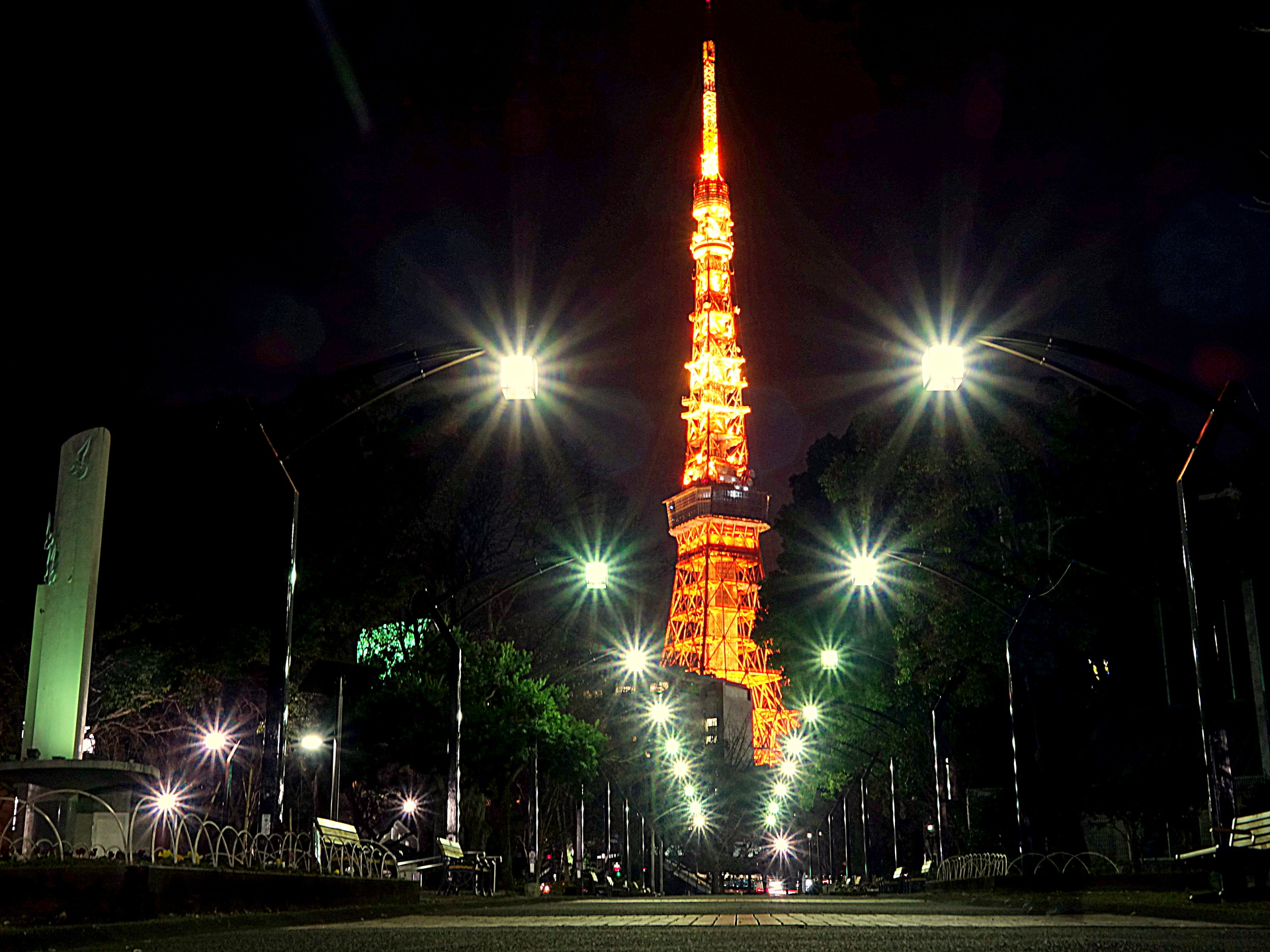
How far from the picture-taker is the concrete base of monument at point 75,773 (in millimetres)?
13391

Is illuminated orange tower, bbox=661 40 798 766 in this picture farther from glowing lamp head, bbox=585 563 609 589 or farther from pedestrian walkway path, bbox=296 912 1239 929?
pedestrian walkway path, bbox=296 912 1239 929

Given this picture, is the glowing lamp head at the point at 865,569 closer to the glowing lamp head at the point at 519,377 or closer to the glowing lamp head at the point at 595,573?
the glowing lamp head at the point at 595,573

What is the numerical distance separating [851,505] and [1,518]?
88.7 feet

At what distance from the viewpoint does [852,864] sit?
79938mm

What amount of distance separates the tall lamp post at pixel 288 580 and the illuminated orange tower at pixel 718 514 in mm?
76083

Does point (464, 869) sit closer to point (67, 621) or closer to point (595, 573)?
point (595, 573)

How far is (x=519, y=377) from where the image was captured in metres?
16.4

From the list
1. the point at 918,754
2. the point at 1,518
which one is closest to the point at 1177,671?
the point at 918,754

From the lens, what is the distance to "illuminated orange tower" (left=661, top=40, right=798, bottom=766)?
3858 inches

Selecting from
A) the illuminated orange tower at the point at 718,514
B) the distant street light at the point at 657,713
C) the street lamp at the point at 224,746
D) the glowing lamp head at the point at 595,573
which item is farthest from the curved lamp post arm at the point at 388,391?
the illuminated orange tower at the point at 718,514

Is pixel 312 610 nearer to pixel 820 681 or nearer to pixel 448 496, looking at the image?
pixel 448 496

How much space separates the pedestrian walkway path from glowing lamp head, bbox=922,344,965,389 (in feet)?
19.5

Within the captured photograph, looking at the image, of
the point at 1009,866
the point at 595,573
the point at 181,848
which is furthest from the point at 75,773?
the point at 1009,866

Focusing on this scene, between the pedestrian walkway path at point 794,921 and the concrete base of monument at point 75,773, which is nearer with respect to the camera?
the pedestrian walkway path at point 794,921
